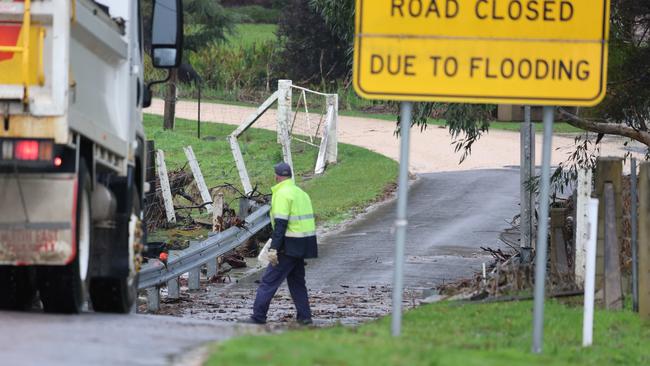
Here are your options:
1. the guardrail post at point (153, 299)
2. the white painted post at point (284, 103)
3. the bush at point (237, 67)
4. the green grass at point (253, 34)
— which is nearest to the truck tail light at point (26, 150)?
the guardrail post at point (153, 299)

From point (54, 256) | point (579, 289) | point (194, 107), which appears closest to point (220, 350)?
point (54, 256)

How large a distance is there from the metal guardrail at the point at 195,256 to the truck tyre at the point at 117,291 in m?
2.84

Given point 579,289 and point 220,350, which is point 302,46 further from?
point 220,350

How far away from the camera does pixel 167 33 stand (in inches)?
490

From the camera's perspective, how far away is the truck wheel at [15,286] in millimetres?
11578

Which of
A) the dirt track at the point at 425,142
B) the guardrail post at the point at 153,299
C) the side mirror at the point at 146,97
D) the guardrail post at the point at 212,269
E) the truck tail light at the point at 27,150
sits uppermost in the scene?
the side mirror at the point at 146,97

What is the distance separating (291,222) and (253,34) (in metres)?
45.9

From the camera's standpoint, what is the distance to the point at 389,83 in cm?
1037

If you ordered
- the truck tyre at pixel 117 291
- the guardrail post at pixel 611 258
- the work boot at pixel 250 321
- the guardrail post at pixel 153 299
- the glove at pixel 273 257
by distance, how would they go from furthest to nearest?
the guardrail post at pixel 153 299
the glove at pixel 273 257
the work boot at pixel 250 321
the guardrail post at pixel 611 258
the truck tyre at pixel 117 291

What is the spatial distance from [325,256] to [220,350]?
12835 mm

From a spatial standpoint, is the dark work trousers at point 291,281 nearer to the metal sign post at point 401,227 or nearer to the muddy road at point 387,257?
the muddy road at point 387,257

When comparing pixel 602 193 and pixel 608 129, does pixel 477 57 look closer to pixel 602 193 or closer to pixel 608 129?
pixel 602 193

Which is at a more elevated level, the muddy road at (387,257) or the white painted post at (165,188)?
the white painted post at (165,188)

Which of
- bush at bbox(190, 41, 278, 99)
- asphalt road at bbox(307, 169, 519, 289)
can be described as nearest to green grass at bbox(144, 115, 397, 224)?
asphalt road at bbox(307, 169, 519, 289)
